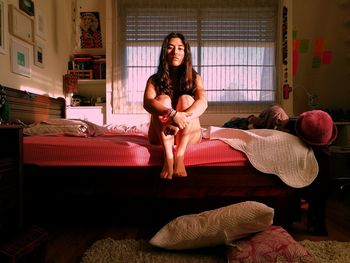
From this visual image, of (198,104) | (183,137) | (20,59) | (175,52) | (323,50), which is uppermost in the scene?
(323,50)

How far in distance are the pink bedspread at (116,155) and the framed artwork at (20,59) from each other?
1.25m

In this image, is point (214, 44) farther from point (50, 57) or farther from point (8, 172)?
point (8, 172)

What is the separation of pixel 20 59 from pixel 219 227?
2.31 metres

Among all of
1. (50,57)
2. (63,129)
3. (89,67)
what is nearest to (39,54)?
(50,57)

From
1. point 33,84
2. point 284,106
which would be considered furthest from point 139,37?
point 284,106

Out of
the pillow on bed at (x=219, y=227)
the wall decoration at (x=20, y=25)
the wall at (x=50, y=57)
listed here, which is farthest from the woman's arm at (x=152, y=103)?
the wall decoration at (x=20, y=25)

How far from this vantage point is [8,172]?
47.4 inches

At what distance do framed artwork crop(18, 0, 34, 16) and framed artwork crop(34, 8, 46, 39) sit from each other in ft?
0.25

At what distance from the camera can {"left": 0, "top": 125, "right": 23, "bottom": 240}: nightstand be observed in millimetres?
1177

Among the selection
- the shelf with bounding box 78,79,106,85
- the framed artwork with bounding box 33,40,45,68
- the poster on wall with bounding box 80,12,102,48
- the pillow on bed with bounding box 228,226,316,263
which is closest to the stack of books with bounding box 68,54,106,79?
the shelf with bounding box 78,79,106,85

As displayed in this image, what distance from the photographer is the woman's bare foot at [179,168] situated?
1.47 metres

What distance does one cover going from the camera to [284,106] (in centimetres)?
349

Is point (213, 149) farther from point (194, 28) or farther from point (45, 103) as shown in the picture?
point (194, 28)

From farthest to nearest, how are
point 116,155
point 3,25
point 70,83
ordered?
point 70,83
point 3,25
point 116,155
